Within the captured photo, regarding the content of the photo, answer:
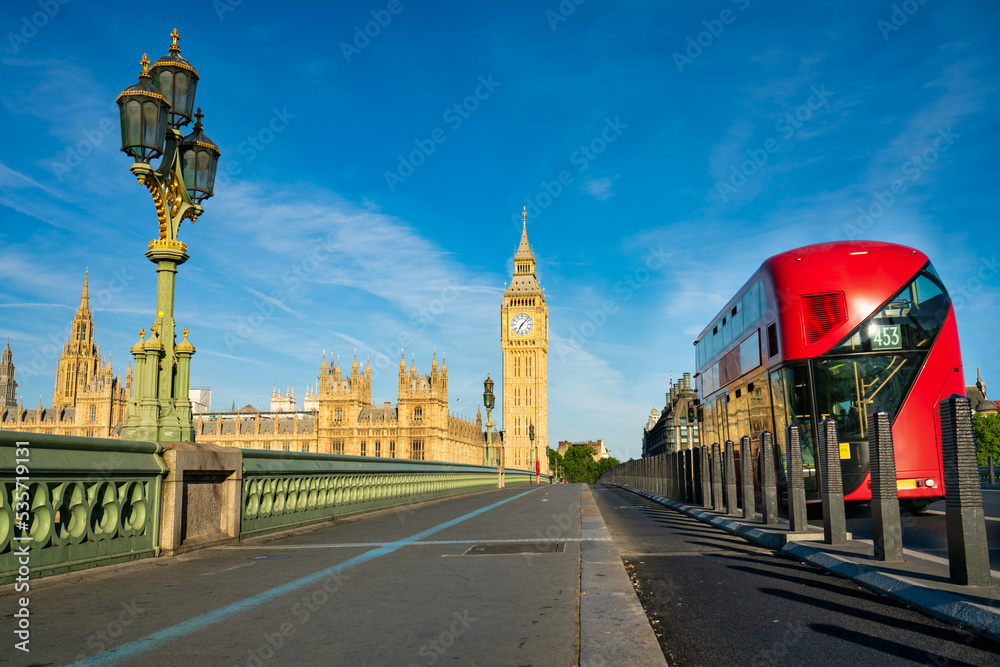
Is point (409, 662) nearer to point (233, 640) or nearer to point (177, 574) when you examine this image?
point (233, 640)

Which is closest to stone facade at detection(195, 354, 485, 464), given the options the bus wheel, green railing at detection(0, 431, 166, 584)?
the bus wheel

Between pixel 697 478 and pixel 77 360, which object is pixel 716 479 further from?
pixel 77 360

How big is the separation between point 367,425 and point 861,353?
3924 inches

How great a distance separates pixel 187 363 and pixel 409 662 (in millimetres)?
7284

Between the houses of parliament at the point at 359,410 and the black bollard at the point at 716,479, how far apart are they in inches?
3148

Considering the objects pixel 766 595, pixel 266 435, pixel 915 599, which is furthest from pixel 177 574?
pixel 266 435

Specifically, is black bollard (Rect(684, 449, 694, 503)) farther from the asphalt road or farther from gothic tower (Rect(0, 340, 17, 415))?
gothic tower (Rect(0, 340, 17, 415))

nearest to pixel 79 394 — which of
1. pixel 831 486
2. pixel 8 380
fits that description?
pixel 8 380

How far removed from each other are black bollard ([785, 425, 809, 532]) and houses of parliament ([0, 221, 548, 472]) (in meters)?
85.5

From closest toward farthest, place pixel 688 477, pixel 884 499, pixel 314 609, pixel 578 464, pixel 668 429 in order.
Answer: pixel 314 609 < pixel 884 499 < pixel 688 477 < pixel 668 429 < pixel 578 464

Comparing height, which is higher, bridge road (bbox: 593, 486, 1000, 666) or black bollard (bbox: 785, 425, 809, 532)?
black bollard (bbox: 785, 425, 809, 532)

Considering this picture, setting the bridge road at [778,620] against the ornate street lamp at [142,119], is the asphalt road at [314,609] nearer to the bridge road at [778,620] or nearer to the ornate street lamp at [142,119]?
the bridge road at [778,620]

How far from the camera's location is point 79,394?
398 feet

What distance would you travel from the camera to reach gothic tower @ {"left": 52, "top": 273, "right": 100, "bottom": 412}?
443 feet
